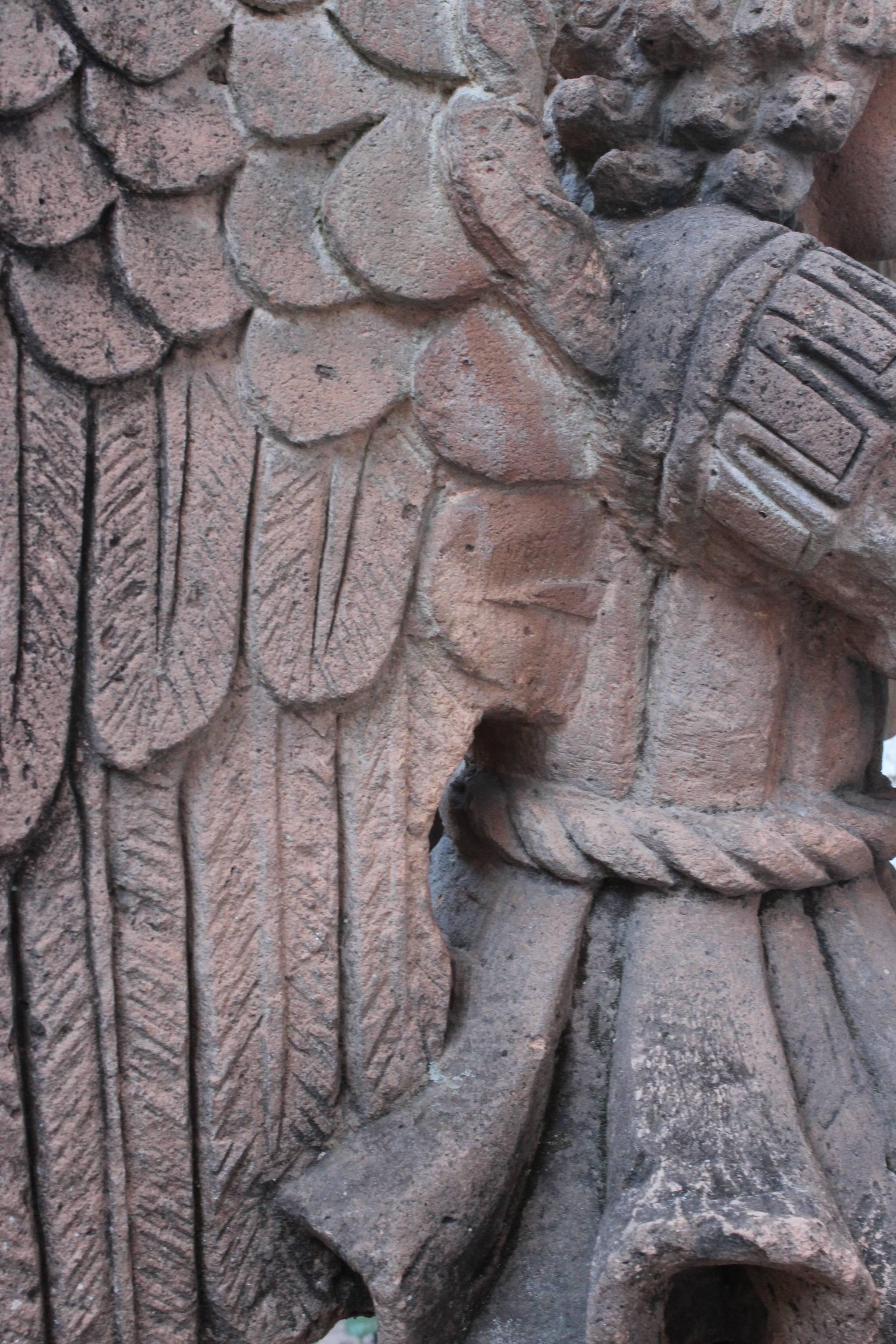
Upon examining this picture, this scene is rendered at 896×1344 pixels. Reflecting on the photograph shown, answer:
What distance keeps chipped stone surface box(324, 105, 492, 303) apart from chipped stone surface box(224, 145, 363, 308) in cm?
1

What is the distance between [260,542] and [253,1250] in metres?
0.62

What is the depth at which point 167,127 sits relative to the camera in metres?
0.90

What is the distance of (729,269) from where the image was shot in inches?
41.3

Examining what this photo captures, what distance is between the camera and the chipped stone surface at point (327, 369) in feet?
3.17

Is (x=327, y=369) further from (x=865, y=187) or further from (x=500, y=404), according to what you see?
(x=865, y=187)

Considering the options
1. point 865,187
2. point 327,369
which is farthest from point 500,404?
point 865,187

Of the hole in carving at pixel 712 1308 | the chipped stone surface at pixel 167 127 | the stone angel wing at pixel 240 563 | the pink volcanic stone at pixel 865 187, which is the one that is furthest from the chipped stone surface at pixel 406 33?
the hole in carving at pixel 712 1308

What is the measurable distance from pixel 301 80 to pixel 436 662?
0.49m

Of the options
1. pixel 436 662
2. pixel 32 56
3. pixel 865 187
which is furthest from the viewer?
pixel 865 187

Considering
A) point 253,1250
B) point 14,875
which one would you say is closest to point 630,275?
point 14,875

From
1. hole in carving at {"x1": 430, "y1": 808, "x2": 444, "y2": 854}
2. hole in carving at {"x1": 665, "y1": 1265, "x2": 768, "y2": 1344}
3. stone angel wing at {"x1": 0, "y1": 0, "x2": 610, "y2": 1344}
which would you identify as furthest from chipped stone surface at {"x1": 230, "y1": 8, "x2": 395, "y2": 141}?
hole in carving at {"x1": 665, "y1": 1265, "x2": 768, "y2": 1344}

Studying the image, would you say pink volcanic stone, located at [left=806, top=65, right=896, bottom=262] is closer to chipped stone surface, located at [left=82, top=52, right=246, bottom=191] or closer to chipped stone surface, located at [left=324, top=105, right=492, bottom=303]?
chipped stone surface, located at [left=324, top=105, right=492, bottom=303]

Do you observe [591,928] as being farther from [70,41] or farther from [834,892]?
[70,41]

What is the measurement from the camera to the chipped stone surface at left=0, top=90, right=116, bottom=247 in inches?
33.8
